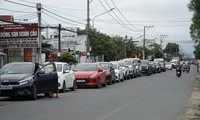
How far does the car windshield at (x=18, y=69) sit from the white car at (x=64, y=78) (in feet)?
13.7

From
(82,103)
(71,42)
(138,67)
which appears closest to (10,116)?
(82,103)

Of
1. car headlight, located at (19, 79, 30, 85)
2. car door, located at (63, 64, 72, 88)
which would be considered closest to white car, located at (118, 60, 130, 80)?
car door, located at (63, 64, 72, 88)

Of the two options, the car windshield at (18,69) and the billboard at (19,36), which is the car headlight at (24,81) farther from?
the billboard at (19,36)

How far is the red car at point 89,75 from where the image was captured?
25797 millimetres

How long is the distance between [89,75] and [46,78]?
8.10 m

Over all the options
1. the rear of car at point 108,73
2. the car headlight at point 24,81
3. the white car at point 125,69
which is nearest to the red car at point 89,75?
the rear of car at point 108,73

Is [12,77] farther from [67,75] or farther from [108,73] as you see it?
[108,73]

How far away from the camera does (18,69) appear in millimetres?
17562

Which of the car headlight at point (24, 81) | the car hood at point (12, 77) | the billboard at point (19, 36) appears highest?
the billboard at point (19, 36)

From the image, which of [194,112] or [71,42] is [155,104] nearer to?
[194,112]

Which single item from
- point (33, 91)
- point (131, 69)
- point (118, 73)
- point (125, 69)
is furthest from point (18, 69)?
point (131, 69)

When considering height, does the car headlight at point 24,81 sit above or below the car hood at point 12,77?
below

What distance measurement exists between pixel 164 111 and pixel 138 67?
114 feet

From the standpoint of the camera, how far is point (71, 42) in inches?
2516
